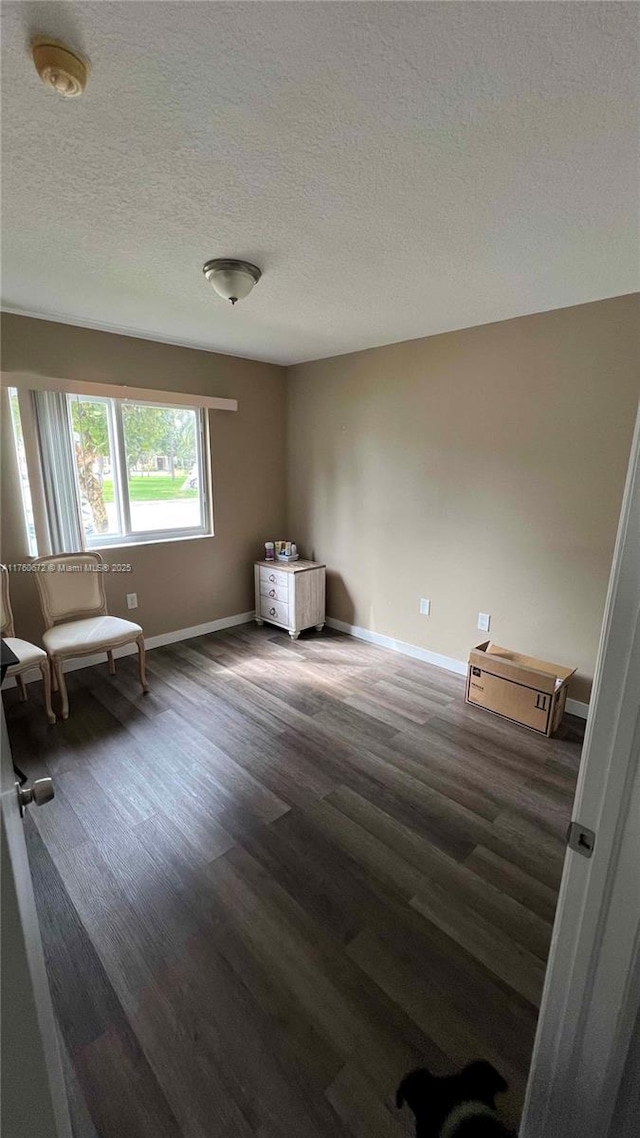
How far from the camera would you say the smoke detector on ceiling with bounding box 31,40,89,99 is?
958 mm

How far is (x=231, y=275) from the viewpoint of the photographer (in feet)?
6.56

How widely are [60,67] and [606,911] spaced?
1.96 m

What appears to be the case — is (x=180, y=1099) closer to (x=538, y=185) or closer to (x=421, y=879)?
(x=421, y=879)

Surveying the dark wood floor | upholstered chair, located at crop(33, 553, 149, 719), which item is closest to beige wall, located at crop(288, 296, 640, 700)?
the dark wood floor

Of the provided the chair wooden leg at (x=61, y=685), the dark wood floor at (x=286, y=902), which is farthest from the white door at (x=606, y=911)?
the chair wooden leg at (x=61, y=685)

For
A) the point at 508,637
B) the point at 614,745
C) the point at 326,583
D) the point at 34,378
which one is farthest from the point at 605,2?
the point at 326,583

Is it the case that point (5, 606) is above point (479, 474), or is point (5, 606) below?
below

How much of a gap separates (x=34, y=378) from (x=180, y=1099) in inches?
130

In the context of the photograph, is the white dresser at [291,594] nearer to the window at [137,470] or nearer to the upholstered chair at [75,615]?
the window at [137,470]

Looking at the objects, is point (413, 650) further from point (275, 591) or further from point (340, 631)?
point (275, 591)

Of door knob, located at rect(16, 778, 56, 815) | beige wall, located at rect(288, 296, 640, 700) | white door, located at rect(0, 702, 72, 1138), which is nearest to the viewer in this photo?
white door, located at rect(0, 702, 72, 1138)

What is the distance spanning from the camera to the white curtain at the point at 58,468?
9.51ft

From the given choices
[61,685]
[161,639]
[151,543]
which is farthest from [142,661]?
[151,543]

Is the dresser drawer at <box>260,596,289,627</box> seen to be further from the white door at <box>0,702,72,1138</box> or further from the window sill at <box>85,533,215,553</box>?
the white door at <box>0,702,72,1138</box>
